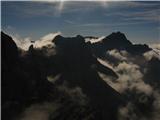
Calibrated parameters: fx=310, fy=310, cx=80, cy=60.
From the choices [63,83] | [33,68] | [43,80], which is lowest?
[63,83]

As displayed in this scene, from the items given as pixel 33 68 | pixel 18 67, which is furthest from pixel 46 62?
pixel 18 67

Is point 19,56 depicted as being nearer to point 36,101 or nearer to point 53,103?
point 36,101

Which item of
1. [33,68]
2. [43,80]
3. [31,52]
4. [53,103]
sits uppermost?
[31,52]

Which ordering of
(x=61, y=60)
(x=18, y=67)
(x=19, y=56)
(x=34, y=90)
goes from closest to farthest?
(x=18, y=67), (x=19, y=56), (x=34, y=90), (x=61, y=60)

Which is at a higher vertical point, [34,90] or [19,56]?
[19,56]

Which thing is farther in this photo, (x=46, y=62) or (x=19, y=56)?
(x=46, y=62)

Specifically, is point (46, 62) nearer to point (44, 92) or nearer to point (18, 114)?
point (44, 92)

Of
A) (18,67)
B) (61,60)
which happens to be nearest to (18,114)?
(61,60)

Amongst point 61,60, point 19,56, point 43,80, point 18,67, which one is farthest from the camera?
point 61,60

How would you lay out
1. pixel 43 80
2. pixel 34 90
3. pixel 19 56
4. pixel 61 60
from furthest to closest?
pixel 61 60 → pixel 43 80 → pixel 34 90 → pixel 19 56
